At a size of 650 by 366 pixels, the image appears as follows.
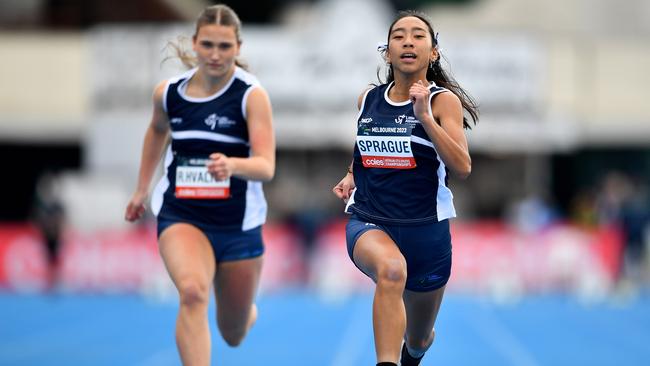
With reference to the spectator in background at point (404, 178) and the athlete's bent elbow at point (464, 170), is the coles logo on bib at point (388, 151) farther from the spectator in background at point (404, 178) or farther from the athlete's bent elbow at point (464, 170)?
the athlete's bent elbow at point (464, 170)

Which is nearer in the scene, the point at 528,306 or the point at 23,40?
the point at 528,306

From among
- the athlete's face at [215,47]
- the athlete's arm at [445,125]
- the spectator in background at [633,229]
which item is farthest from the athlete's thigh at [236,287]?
the spectator in background at [633,229]

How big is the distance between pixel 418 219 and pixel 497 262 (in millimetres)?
16889

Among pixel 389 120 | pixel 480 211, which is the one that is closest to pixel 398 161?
pixel 389 120

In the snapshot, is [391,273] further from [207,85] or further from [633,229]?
[633,229]

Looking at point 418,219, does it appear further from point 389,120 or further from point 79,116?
point 79,116

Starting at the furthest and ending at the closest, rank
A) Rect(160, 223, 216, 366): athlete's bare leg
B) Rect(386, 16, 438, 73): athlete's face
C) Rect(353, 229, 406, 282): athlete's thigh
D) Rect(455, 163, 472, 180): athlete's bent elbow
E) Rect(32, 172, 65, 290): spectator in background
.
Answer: Rect(32, 172, 65, 290): spectator in background → Rect(160, 223, 216, 366): athlete's bare leg → Rect(386, 16, 438, 73): athlete's face → Rect(353, 229, 406, 282): athlete's thigh → Rect(455, 163, 472, 180): athlete's bent elbow

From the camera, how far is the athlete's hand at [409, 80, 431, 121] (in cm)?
568

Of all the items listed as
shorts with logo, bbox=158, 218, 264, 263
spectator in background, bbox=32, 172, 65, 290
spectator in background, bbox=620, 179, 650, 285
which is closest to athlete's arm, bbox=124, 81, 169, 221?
shorts with logo, bbox=158, 218, 264, 263

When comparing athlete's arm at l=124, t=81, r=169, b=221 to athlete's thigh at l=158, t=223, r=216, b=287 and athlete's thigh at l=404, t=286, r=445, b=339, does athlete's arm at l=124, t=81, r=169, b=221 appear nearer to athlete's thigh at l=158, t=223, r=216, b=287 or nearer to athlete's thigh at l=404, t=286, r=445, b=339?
athlete's thigh at l=158, t=223, r=216, b=287

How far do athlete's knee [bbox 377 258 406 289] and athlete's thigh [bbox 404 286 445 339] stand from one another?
52 centimetres

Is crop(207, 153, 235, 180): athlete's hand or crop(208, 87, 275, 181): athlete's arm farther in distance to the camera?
crop(208, 87, 275, 181): athlete's arm

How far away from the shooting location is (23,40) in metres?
30.1

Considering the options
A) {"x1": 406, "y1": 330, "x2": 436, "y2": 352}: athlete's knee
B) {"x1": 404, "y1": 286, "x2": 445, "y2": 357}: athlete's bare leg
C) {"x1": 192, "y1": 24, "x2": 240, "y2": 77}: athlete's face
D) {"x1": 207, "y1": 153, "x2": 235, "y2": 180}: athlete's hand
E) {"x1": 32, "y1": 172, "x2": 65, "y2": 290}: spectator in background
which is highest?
{"x1": 192, "y1": 24, "x2": 240, "y2": 77}: athlete's face
